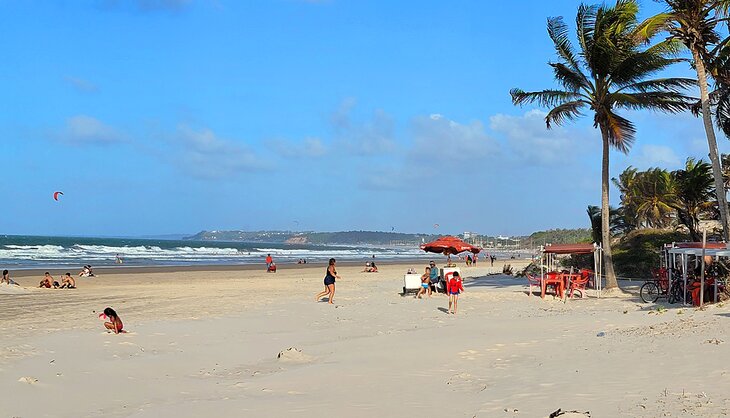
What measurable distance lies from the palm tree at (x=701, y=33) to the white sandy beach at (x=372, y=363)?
202 inches

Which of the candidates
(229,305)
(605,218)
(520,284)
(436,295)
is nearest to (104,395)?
(229,305)

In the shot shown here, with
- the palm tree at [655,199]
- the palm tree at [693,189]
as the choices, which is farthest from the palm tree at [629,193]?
the palm tree at [693,189]

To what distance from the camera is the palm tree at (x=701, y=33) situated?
56.4ft

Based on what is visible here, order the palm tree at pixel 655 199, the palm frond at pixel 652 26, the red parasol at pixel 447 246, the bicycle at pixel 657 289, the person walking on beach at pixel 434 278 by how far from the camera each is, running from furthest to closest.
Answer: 1. the palm tree at pixel 655 199
2. the red parasol at pixel 447 246
3. the person walking on beach at pixel 434 278
4. the palm frond at pixel 652 26
5. the bicycle at pixel 657 289

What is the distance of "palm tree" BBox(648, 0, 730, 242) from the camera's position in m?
17.2

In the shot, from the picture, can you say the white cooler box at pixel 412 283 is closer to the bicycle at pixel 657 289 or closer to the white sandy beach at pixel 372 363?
the white sandy beach at pixel 372 363

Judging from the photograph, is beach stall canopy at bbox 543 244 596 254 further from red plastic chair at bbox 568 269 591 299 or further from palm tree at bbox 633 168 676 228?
palm tree at bbox 633 168 676 228

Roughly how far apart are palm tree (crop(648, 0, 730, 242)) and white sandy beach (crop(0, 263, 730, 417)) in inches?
202

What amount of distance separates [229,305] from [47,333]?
6194 mm

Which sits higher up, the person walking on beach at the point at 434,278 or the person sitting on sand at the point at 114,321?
the person walking on beach at the point at 434,278

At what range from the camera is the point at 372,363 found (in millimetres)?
8812

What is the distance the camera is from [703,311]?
466 inches

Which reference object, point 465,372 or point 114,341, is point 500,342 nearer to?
point 465,372

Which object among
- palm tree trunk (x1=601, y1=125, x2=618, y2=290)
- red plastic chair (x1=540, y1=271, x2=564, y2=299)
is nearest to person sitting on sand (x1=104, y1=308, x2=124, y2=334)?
red plastic chair (x1=540, y1=271, x2=564, y2=299)
